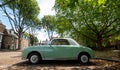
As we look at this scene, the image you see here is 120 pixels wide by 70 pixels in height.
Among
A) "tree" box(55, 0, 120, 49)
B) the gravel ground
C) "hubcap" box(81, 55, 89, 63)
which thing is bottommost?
the gravel ground

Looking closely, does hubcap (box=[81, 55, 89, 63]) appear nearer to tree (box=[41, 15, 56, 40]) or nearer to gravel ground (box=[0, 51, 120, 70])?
gravel ground (box=[0, 51, 120, 70])

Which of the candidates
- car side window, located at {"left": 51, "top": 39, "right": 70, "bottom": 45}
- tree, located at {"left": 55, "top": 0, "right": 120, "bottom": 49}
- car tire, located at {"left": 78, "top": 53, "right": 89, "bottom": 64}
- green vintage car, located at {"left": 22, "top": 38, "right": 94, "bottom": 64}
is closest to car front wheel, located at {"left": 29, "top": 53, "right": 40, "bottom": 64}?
green vintage car, located at {"left": 22, "top": 38, "right": 94, "bottom": 64}

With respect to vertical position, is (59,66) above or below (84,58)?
below

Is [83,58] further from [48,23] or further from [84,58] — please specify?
[48,23]

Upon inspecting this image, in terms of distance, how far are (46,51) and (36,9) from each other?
40.6 m

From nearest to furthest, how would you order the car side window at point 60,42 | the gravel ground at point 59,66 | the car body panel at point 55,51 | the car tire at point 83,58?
the gravel ground at point 59,66, the car body panel at point 55,51, the car tire at point 83,58, the car side window at point 60,42

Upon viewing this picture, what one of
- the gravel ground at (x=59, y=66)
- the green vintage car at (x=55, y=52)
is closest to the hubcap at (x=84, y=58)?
the green vintage car at (x=55, y=52)

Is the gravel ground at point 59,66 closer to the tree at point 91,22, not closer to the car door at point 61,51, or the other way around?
the car door at point 61,51

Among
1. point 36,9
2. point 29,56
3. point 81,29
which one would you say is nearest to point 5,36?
point 36,9

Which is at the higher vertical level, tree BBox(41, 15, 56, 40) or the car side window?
tree BBox(41, 15, 56, 40)

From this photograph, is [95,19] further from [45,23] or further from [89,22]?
[45,23]

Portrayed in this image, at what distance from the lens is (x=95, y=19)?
30547 millimetres

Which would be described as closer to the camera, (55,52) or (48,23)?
(55,52)

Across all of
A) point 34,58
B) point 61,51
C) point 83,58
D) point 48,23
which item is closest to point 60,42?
point 61,51
